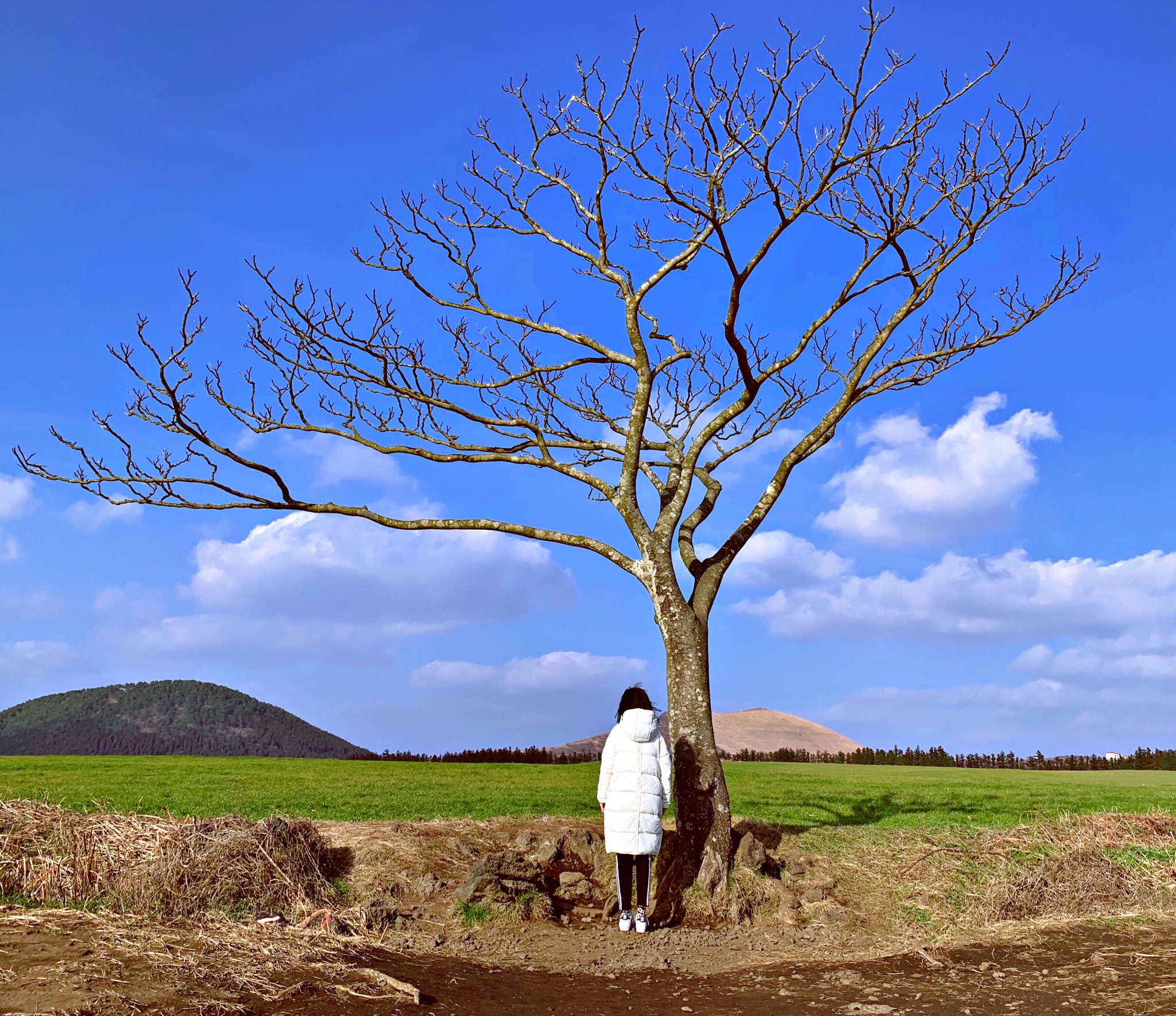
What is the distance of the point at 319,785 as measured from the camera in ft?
63.3

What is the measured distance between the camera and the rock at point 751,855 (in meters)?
9.71

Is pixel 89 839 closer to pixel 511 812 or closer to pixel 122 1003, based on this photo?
pixel 122 1003

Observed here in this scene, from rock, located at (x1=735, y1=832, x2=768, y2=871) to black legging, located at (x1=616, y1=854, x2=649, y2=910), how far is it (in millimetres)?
1270

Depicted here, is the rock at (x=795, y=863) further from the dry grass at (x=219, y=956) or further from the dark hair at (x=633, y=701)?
the dry grass at (x=219, y=956)

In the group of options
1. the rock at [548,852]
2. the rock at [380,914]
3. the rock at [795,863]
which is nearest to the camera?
the rock at [380,914]

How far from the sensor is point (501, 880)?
923cm

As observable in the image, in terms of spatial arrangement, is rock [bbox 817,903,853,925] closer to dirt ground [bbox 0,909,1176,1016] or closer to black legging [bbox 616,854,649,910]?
dirt ground [bbox 0,909,1176,1016]

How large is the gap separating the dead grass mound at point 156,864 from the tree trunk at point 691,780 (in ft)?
11.9

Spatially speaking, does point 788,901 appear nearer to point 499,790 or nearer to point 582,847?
point 582,847

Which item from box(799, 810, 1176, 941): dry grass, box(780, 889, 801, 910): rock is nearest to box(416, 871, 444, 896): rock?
box(780, 889, 801, 910): rock

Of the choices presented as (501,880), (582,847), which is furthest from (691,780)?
(501,880)

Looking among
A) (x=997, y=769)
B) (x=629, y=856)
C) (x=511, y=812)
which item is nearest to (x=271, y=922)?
(x=629, y=856)

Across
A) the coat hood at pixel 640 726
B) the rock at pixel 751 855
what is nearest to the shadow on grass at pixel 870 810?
the rock at pixel 751 855

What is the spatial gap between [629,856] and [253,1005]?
3927 millimetres
